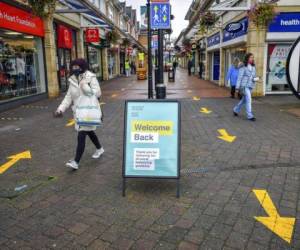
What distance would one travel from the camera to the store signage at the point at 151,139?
3.90 meters

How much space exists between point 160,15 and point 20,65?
7.36m

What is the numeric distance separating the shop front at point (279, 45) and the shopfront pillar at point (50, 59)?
9559 millimetres

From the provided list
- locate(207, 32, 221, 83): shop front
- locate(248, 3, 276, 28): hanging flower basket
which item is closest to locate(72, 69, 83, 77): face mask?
locate(248, 3, 276, 28): hanging flower basket

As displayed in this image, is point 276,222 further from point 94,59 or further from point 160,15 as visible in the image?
point 94,59

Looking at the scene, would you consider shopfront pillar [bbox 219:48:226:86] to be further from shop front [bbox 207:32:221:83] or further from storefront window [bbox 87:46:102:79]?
storefront window [bbox 87:46:102:79]

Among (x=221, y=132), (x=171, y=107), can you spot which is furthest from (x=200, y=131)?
(x=171, y=107)

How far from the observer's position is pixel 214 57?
2430cm

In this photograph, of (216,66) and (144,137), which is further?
(216,66)

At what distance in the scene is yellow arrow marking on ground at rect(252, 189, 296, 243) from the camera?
3.04 meters

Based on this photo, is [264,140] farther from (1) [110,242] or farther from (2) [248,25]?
(2) [248,25]

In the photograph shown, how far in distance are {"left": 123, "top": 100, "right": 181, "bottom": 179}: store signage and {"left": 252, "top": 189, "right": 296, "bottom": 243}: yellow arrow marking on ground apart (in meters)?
1.13

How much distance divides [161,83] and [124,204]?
361 cm

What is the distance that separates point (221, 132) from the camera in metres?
7.27

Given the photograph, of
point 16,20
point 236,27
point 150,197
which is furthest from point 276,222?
point 236,27
